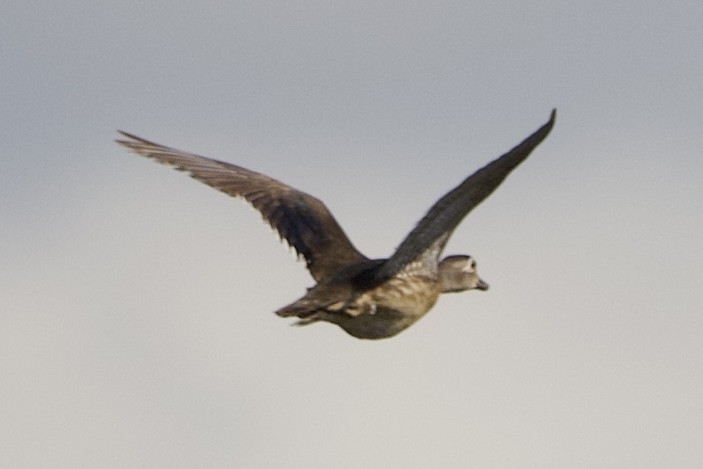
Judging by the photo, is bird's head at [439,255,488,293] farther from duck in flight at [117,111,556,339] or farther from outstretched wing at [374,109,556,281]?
outstretched wing at [374,109,556,281]

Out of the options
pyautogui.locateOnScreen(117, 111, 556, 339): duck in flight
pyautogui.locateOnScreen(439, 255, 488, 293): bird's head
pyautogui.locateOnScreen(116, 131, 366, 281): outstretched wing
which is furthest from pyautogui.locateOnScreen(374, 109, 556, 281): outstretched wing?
pyautogui.locateOnScreen(116, 131, 366, 281): outstretched wing

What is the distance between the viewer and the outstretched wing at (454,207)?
71.7 ft

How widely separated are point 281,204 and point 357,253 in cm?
188

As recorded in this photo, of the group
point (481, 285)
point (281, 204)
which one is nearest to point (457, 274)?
point (481, 285)

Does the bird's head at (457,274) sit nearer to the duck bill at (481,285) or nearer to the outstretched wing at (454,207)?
the duck bill at (481,285)

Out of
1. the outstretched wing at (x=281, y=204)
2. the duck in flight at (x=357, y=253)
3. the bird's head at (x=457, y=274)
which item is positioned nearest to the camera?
the duck in flight at (x=357, y=253)

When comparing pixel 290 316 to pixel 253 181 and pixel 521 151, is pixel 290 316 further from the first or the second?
pixel 253 181

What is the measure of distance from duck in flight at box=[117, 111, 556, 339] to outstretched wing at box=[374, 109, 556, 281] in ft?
0.03

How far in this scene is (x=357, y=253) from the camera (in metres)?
27.1

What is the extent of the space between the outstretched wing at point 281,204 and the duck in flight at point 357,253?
0.04 feet

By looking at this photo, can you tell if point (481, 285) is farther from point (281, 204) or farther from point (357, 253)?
point (281, 204)

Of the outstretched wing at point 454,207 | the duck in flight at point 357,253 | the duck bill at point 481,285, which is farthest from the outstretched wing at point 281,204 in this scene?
the outstretched wing at point 454,207

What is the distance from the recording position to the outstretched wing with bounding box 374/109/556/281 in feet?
71.7

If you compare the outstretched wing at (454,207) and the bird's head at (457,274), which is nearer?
the outstretched wing at (454,207)
